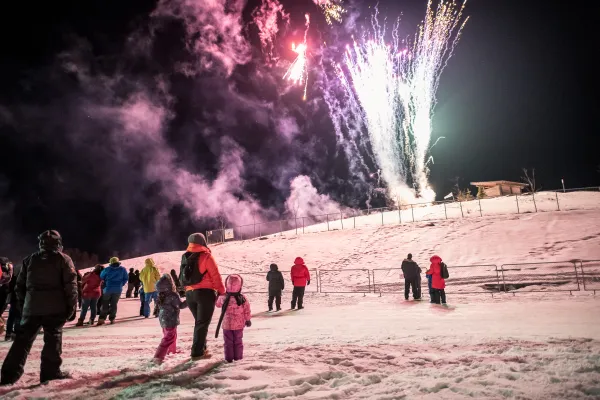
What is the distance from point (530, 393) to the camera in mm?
3342

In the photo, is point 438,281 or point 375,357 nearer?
point 375,357

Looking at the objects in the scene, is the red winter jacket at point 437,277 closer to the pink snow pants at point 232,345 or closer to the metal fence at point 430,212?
the pink snow pants at point 232,345

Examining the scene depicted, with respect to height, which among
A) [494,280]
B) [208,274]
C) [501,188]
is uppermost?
[501,188]

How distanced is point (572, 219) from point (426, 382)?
96.5 ft

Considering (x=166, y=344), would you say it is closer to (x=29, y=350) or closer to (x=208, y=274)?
(x=208, y=274)

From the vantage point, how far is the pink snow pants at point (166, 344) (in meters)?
5.32

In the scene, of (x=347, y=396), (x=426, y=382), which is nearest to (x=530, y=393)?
(x=426, y=382)

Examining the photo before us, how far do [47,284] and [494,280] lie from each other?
17800 millimetres

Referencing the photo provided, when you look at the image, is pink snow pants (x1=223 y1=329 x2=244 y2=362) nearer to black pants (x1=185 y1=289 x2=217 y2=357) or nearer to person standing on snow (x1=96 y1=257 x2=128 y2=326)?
black pants (x1=185 y1=289 x2=217 y2=357)

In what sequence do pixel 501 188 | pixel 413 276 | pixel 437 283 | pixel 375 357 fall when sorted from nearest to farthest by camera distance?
1. pixel 375 357
2. pixel 437 283
3. pixel 413 276
4. pixel 501 188

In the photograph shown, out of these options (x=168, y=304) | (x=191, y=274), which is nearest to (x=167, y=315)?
(x=168, y=304)

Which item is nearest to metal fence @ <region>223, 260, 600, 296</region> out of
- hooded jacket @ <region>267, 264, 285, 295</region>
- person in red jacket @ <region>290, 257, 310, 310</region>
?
person in red jacket @ <region>290, 257, 310, 310</region>

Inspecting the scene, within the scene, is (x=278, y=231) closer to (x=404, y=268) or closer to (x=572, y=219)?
(x=572, y=219)

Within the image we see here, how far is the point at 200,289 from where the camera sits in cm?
521
